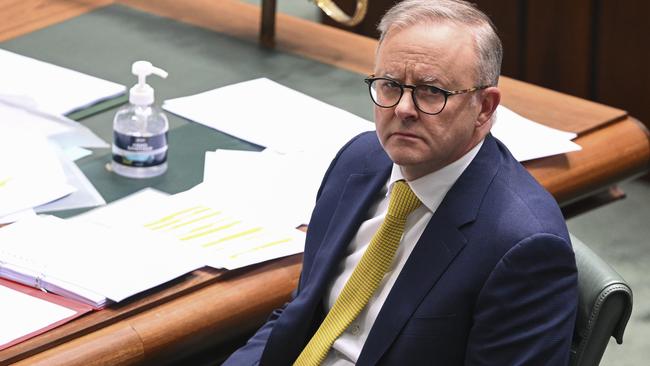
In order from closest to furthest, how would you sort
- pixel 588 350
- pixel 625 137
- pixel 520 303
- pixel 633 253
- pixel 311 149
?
pixel 520 303 → pixel 588 350 → pixel 311 149 → pixel 625 137 → pixel 633 253

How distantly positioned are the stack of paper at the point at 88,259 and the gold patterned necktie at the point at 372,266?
290 millimetres

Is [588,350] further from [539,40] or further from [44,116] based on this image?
[539,40]

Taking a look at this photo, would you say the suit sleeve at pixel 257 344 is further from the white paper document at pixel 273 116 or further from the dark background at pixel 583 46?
the dark background at pixel 583 46

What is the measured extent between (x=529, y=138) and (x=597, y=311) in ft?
2.91

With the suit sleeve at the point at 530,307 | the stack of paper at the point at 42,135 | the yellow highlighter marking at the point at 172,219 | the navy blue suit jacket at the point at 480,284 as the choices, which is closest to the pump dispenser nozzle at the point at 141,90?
the stack of paper at the point at 42,135

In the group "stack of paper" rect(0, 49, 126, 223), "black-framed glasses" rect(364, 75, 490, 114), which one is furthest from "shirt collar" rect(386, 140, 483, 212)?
"stack of paper" rect(0, 49, 126, 223)

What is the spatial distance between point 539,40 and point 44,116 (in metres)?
2.28

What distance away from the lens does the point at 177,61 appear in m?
2.97

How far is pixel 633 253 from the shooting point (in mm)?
3865

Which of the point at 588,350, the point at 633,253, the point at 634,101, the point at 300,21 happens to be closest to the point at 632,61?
the point at 634,101

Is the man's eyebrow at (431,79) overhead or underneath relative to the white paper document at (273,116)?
overhead

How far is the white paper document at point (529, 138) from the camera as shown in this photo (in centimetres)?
255

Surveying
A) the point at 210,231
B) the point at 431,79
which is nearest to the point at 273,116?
the point at 210,231

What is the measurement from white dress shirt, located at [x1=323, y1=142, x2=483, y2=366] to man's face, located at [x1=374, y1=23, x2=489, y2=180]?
4 centimetres
